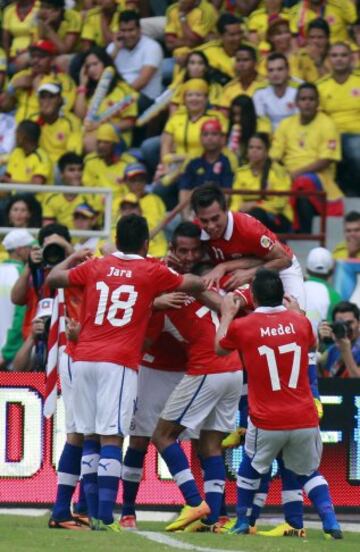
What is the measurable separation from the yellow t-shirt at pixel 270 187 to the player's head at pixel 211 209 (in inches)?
213

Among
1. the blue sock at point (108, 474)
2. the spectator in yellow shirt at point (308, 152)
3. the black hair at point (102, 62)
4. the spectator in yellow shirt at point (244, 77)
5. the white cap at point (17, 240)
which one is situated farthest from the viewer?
the black hair at point (102, 62)

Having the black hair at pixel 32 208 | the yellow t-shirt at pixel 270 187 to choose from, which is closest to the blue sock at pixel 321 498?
the black hair at pixel 32 208

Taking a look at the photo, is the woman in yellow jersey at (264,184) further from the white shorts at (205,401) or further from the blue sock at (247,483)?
the blue sock at (247,483)

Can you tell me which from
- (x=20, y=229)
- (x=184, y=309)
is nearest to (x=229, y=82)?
(x=20, y=229)

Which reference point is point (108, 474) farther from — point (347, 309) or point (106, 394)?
point (347, 309)

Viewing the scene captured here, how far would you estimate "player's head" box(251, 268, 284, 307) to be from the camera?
11102 millimetres

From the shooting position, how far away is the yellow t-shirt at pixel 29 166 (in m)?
19.0

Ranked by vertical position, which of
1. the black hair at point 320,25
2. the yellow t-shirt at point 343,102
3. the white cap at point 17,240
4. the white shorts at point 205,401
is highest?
the black hair at point 320,25

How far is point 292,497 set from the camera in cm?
1166

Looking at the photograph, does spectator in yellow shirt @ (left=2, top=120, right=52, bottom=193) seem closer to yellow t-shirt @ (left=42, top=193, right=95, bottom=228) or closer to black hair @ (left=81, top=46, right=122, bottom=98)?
yellow t-shirt @ (left=42, top=193, right=95, bottom=228)

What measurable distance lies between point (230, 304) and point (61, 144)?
883 cm

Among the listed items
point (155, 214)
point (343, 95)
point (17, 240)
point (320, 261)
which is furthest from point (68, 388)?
point (343, 95)

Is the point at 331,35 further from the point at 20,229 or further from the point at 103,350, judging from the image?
the point at 103,350

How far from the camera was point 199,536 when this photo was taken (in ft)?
36.8
